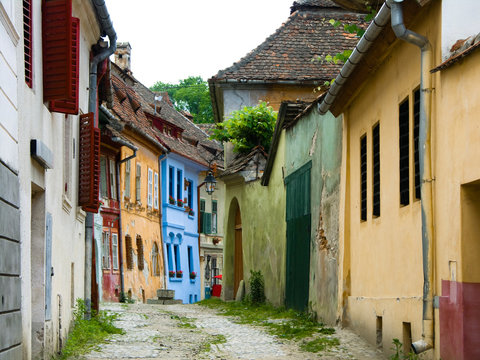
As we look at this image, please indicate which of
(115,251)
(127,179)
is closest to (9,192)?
Answer: (115,251)

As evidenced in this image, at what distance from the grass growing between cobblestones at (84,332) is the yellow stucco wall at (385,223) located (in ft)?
12.3

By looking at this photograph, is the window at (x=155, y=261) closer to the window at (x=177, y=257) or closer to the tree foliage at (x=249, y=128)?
the window at (x=177, y=257)

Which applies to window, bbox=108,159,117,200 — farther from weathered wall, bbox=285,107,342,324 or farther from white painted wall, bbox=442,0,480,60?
white painted wall, bbox=442,0,480,60

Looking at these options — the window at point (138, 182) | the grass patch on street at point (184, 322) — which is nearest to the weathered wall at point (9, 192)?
the grass patch on street at point (184, 322)

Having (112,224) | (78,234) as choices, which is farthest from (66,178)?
(112,224)

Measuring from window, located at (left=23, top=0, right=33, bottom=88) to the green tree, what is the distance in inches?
2316

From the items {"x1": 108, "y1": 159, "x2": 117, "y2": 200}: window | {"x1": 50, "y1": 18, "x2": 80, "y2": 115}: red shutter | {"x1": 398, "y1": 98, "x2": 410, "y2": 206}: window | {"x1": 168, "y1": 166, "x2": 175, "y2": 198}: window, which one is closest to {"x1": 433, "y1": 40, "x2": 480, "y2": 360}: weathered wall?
{"x1": 398, "y1": 98, "x2": 410, "y2": 206}: window

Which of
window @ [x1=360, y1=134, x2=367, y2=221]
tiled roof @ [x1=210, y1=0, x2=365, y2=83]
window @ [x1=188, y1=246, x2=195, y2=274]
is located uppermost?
tiled roof @ [x1=210, y1=0, x2=365, y2=83]

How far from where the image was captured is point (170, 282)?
4353 centimetres

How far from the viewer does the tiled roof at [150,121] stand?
37.6 m

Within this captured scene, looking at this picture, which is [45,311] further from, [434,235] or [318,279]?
[318,279]

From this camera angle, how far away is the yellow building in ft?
28.2

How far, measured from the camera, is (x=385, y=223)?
11.9 m

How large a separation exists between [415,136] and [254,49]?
18609 millimetres
